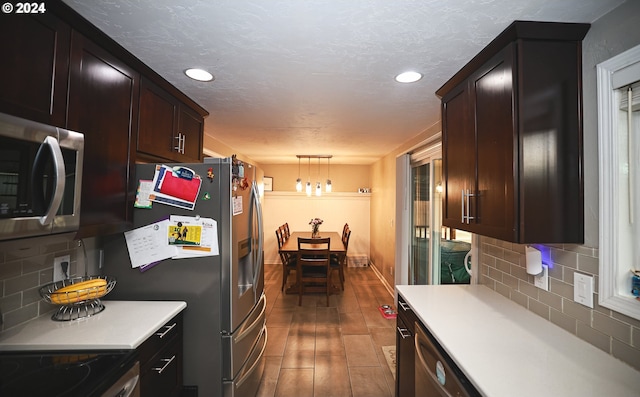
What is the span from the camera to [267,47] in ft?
4.78

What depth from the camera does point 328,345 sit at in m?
2.82

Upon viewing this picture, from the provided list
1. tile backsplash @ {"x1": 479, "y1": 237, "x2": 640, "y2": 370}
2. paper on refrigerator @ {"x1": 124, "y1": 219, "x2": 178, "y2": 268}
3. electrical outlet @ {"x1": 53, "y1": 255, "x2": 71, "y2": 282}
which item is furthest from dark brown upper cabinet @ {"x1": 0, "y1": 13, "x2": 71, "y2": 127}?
tile backsplash @ {"x1": 479, "y1": 237, "x2": 640, "y2": 370}

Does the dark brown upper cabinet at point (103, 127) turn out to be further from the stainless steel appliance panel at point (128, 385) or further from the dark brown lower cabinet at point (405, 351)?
the dark brown lower cabinet at point (405, 351)

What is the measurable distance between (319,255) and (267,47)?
3.04 m

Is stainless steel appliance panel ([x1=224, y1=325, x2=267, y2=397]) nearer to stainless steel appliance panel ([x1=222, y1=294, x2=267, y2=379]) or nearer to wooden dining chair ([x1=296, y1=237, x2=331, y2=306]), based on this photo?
stainless steel appliance panel ([x1=222, y1=294, x2=267, y2=379])

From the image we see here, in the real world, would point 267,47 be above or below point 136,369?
above

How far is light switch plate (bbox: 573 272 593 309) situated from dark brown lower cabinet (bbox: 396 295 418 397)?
2.55 ft

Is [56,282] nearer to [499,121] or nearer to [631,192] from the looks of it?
[499,121]

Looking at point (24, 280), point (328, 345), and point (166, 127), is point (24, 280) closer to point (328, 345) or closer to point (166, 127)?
point (166, 127)

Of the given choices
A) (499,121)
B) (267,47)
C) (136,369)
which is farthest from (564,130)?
(136,369)

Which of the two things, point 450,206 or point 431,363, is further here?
point 450,206

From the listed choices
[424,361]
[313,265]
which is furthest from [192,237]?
[313,265]

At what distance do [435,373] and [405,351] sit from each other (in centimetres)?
53

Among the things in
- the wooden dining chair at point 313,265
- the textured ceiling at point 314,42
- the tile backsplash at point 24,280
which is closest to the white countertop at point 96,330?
the tile backsplash at point 24,280
